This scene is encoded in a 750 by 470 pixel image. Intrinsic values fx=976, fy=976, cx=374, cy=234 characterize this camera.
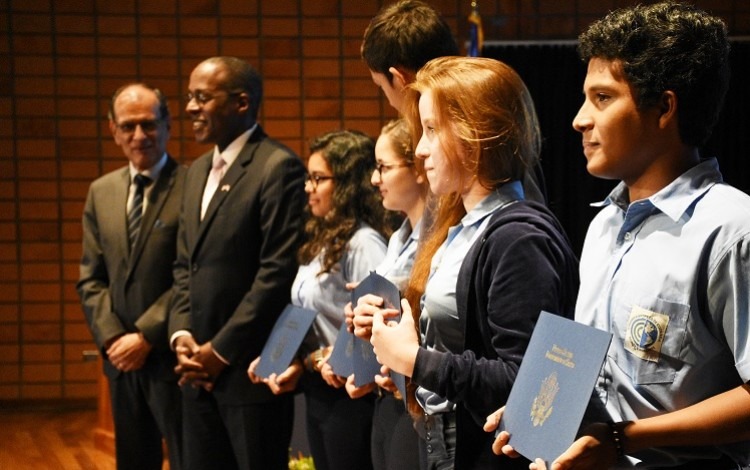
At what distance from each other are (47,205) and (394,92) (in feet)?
13.1

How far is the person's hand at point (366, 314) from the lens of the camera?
193 centimetres

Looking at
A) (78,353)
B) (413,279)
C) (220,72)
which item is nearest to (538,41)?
(220,72)

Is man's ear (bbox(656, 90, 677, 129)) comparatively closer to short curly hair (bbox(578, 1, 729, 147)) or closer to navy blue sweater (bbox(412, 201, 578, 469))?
short curly hair (bbox(578, 1, 729, 147))

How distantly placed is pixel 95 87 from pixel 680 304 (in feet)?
16.1

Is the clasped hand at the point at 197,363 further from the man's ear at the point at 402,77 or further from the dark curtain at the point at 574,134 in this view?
the dark curtain at the point at 574,134

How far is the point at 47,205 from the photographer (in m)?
5.80

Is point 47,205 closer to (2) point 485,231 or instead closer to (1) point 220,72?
(1) point 220,72

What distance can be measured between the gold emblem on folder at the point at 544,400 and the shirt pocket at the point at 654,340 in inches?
5.2

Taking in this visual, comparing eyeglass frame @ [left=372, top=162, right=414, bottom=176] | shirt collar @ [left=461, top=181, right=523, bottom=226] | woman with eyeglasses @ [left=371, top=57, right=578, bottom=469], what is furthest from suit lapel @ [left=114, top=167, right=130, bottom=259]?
shirt collar @ [left=461, top=181, right=523, bottom=226]

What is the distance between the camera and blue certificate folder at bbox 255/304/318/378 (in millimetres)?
2705

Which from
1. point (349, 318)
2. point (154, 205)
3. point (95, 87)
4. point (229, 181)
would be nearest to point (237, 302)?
point (229, 181)

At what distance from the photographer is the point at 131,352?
3428 millimetres

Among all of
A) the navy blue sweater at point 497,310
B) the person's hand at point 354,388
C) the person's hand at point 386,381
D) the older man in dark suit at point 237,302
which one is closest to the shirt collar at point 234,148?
the older man in dark suit at point 237,302

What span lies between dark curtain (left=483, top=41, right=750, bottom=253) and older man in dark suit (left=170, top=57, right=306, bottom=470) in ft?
8.76
